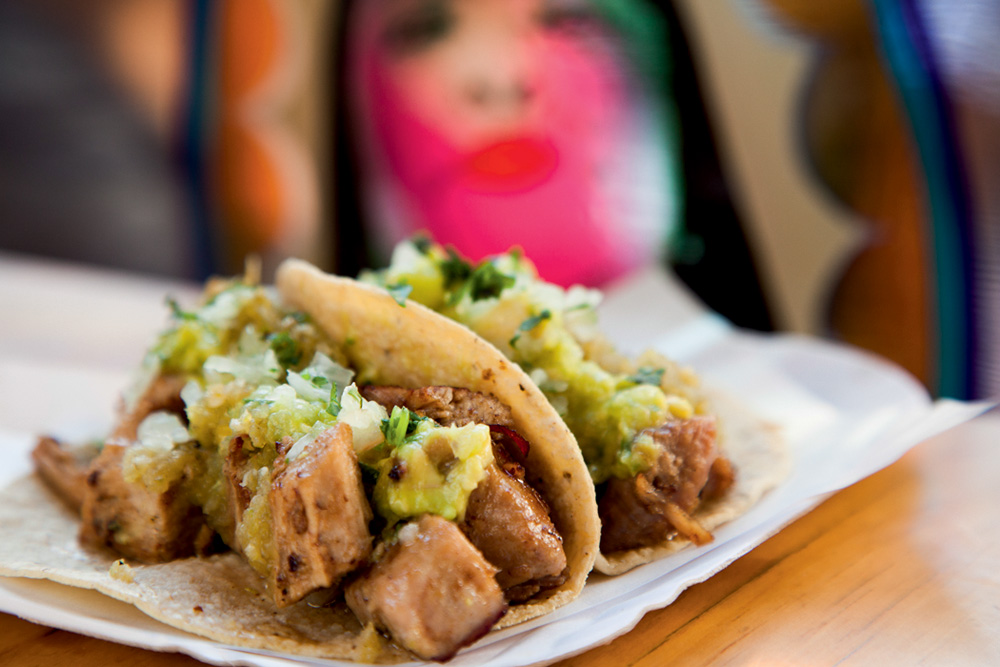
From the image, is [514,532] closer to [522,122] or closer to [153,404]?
[153,404]

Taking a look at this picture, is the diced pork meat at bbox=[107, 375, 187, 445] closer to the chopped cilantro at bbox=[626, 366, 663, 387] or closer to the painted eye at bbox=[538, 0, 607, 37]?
the chopped cilantro at bbox=[626, 366, 663, 387]

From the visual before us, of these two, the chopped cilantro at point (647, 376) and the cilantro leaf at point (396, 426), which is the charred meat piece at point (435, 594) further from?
the chopped cilantro at point (647, 376)

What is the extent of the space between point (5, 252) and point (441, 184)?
3.79 meters

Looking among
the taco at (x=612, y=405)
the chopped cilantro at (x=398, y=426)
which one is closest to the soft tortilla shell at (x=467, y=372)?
the taco at (x=612, y=405)

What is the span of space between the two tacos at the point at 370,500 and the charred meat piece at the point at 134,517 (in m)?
0.02

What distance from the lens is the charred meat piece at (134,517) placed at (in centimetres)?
185

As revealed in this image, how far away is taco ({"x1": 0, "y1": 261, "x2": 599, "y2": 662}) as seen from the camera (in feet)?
4.82

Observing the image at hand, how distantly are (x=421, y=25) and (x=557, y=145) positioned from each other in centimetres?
118

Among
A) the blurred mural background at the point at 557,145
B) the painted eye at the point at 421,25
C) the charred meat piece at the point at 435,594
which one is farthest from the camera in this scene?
the painted eye at the point at 421,25

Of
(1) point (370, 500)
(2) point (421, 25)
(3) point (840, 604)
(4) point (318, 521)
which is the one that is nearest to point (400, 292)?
(1) point (370, 500)

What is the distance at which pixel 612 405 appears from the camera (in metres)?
1.96

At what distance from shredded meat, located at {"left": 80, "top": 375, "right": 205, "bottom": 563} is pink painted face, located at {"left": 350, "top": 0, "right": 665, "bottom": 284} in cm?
361

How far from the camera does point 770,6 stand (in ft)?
15.6

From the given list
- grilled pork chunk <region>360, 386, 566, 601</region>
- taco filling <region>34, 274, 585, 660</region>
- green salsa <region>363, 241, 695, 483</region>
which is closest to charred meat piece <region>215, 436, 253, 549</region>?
taco filling <region>34, 274, 585, 660</region>
